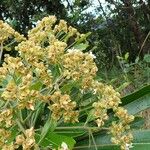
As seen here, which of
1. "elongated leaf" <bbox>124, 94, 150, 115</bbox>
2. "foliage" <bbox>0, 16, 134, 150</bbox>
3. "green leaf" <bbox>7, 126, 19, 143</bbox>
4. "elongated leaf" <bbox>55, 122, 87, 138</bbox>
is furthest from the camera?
"elongated leaf" <bbox>124, 94, 150, 115</bbox>

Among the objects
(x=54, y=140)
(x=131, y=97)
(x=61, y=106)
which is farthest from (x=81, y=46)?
(x=61, y=106)

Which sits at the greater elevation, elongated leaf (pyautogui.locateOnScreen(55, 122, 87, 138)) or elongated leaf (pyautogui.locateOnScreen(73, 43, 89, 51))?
elongated leaf (pyautogui.locateOnScreen(73, 43, 89, 51))

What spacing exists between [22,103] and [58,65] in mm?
209

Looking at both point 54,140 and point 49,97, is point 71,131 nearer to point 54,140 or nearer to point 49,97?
point 54,140

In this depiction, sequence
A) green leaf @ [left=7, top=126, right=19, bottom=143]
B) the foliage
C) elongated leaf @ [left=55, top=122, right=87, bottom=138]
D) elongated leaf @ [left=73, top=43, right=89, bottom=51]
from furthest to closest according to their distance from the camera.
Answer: elongated leaf @ [left=73, top=43, right=89, bottom=51], elongated leaf @ [left=55, top=122, right=87, bottom=138], green leaf @ [left=7, top=126, right=19, bottom=143], the foliage

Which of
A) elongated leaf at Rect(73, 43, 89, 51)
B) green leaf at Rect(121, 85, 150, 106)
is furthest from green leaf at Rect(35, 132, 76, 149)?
elongated leaf at Rect(73, 43, 89, 51)

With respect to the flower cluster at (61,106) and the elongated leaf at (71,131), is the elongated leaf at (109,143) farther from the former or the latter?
the flower cluster at (61,106)

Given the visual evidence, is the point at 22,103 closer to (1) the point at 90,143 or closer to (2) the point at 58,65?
(2) the point at 58,65

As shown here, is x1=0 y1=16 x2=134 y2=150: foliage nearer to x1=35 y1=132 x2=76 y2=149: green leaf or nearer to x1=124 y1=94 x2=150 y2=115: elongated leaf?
x1=35 y1=132 x2=76 y2=149: green leaf

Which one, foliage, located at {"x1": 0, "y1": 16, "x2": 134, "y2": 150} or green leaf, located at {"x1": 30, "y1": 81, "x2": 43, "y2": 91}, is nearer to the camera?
foliage, located at {"x1": 0, "y1": 16, "x2": 134, "y2": 150}

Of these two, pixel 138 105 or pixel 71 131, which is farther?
pixel 138 105

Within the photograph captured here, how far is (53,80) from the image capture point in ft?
4.26

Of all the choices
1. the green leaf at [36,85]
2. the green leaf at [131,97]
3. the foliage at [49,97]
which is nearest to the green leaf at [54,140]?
the foliage at [49,97]

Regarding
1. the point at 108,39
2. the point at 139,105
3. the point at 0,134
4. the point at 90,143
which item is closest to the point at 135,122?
the point at 139,105
